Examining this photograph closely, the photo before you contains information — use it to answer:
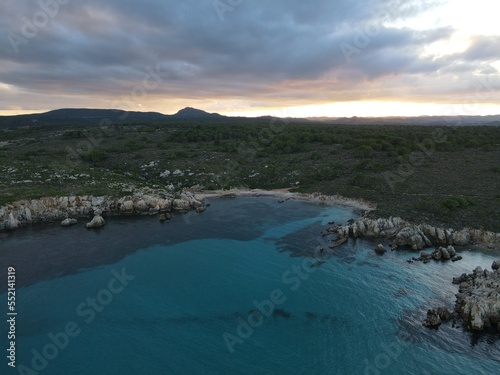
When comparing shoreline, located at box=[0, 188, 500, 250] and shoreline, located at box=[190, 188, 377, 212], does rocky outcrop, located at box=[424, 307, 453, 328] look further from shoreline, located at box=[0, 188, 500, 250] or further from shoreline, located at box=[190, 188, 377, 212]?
shoreline, located at box=[190, 188, 377, 212]

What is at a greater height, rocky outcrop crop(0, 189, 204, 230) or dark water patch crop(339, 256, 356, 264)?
rocky outcrop crop(0, 189, 204, 230)

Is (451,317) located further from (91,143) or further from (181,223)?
(91,143)

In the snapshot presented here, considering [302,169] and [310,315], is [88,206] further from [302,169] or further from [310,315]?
[302,169]

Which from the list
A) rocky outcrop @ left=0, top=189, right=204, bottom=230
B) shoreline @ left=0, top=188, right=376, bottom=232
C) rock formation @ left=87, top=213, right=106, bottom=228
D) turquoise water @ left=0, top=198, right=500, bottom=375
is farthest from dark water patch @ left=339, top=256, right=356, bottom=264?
rock formation @ left=87, top=213, right=106, bottom=228

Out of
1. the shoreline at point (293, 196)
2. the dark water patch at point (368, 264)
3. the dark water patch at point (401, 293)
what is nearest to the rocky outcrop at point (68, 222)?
the shoreline at point (293, 196)

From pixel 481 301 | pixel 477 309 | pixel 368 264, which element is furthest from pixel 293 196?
pixel 477 309

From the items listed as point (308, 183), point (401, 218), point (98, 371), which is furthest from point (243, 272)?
point (308, 183)
